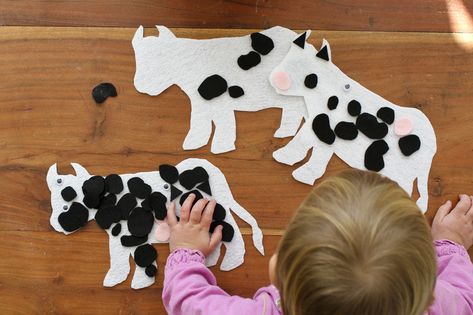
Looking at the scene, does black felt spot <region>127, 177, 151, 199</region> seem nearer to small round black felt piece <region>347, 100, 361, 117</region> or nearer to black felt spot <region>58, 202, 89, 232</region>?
black felt spot <region>58, 202, 89, 232</region>

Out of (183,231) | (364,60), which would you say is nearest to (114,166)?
(183,231)

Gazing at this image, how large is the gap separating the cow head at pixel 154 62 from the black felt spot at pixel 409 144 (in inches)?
17.8

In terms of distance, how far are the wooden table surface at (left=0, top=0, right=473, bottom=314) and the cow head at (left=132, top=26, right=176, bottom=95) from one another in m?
0.02

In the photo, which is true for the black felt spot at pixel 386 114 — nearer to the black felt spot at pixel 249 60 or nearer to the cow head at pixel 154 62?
the black felt spot at pixel 249 60

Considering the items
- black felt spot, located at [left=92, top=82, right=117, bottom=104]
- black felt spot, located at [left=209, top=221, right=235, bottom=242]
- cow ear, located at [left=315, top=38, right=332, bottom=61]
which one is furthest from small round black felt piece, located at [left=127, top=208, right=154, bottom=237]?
cow ear, located at [left=315, top=38, right=332, bottom=61]

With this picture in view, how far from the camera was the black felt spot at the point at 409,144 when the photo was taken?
3.33ft

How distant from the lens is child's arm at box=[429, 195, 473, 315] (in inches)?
33.9

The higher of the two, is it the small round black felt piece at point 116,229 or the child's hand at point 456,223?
the child's hand at point 456,223

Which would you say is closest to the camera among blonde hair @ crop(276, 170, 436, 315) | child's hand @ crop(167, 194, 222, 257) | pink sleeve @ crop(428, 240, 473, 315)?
blonde hair @ crop(276, 170, 436, 315)

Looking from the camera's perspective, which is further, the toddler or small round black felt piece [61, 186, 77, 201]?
small round black felt piece [61, 186, 77, 201]

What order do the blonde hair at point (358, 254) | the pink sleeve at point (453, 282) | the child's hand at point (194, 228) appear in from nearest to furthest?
the blonde hair at point (358, 254) < the pink sleeve at point (453, 282) < the child's hand at point (194, 228)

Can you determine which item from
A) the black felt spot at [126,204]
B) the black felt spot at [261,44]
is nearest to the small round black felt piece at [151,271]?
the black felt spot at [126,204]

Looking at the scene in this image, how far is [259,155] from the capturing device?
1.03 m

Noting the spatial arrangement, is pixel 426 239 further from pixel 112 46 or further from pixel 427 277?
pixel 112 46
